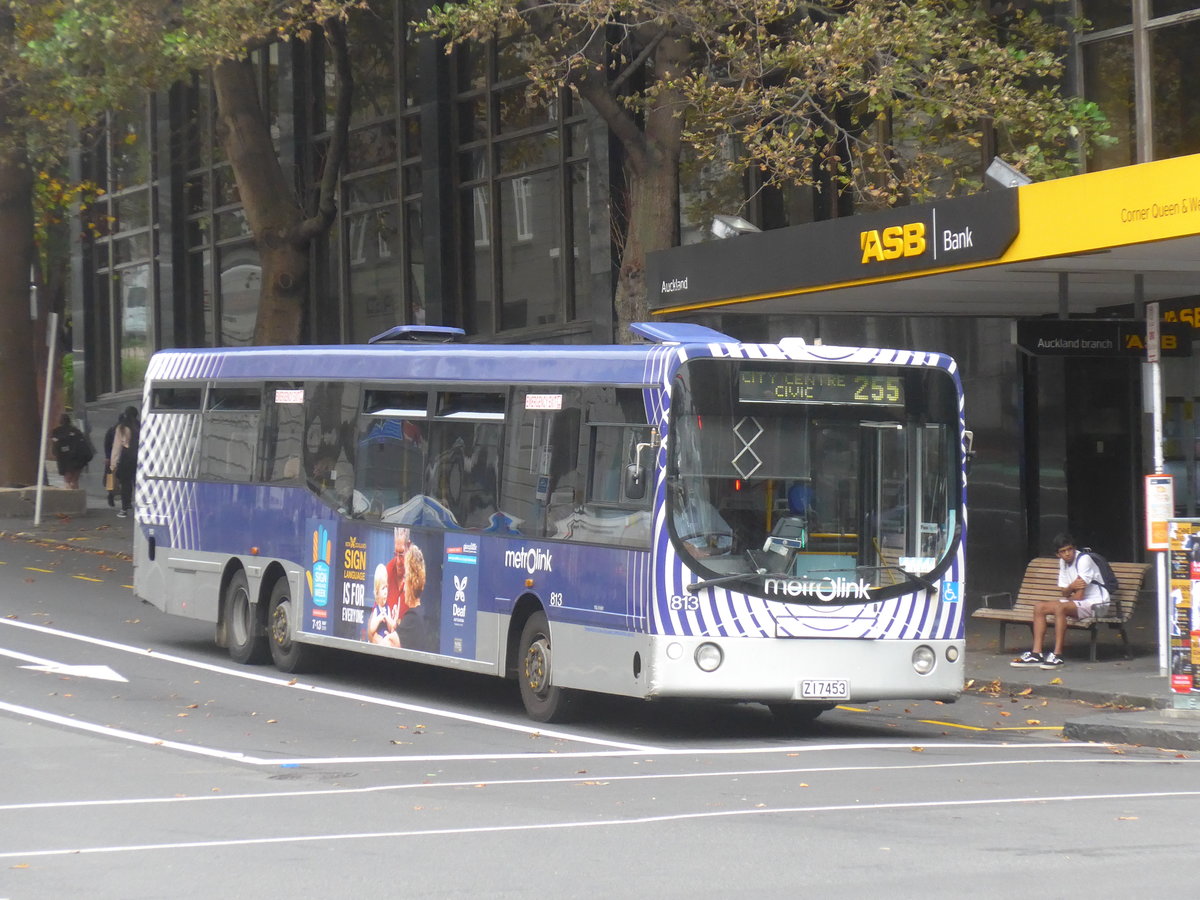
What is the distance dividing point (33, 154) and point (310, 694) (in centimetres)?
1807

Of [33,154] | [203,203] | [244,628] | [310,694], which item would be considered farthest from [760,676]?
[203,203]

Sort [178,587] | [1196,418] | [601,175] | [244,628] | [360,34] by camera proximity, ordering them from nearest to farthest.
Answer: [244,628] < [178,587] < [1196,418] < [601,175] < [360,34]

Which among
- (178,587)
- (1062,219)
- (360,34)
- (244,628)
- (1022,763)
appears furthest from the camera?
(360,34)

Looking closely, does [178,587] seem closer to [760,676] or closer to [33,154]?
[760,676]

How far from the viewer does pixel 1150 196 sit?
45.7 feet

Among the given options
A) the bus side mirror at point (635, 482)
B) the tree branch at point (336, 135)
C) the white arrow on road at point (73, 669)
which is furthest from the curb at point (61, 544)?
the bus side mirror at point (635, 482)

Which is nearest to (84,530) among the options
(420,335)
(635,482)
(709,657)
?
(420,335)

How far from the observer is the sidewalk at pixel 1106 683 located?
1268 centimetres

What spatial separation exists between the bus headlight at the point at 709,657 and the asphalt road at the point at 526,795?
0.57 metres

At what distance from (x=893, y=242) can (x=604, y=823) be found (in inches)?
351

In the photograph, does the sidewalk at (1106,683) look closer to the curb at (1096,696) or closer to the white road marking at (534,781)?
the curb at (1096,696)

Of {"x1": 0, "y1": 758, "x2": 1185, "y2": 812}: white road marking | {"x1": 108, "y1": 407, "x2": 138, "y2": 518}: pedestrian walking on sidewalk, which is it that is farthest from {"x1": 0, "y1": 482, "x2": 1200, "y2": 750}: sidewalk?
{"x1": 108, "y1": 407, "x2": 138, "y2": 518}: pedestrian walking on sidewalk

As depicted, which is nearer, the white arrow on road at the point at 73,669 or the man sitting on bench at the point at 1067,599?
the white arrow on road at the point at 73,669

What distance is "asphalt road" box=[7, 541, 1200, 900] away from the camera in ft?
24.2
